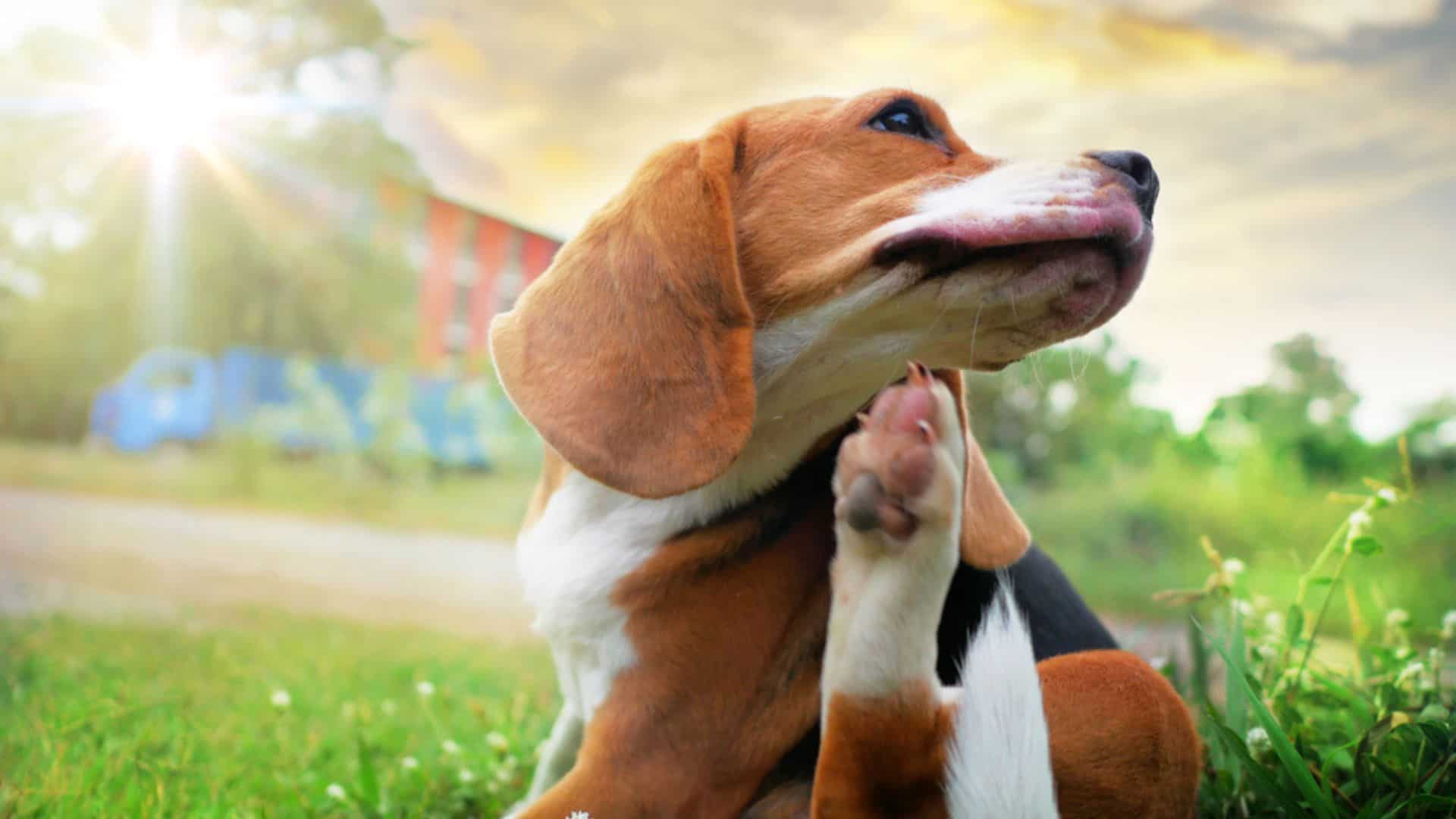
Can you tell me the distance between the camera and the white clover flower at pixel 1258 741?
1943 mm

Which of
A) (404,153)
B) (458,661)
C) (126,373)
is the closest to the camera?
(458,661)

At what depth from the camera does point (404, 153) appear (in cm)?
865

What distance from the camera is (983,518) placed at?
5.98 ft

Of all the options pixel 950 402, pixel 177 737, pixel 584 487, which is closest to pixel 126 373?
pixel 177 737

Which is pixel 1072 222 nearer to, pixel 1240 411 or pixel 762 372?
pixel 762 372

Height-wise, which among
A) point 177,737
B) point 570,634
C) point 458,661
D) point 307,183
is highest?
point 307,183

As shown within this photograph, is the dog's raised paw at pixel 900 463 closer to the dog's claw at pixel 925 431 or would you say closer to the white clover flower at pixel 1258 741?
the dog's claw at pixel 925 431

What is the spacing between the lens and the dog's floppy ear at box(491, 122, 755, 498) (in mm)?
1562

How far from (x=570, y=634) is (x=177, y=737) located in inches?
48.3

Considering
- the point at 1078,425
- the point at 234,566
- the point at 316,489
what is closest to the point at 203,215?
the point at 316,489

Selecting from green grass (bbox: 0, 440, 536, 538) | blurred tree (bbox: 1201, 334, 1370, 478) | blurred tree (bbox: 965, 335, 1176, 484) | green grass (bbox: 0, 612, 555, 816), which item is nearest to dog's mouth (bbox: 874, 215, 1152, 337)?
green grass (bbox: 0, 612, 555, 816)

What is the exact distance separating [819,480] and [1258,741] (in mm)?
977

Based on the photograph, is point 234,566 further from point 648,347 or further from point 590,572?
point 648,347

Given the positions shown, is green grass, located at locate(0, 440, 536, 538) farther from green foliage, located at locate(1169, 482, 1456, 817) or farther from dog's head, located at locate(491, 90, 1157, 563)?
dog's head, located at locate(491, 90, 1157, 563)
